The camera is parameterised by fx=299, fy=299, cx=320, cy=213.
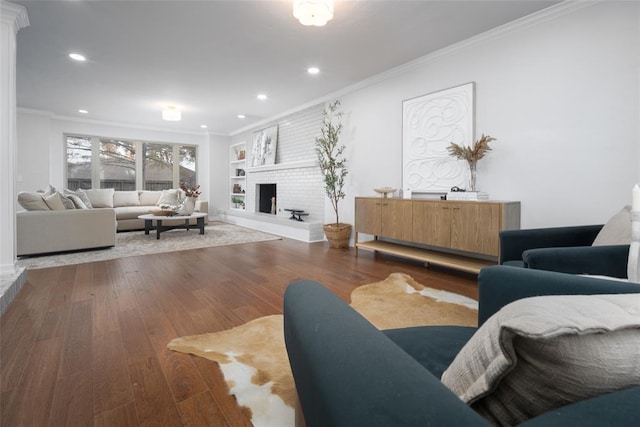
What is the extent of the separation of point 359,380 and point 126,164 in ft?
29.9

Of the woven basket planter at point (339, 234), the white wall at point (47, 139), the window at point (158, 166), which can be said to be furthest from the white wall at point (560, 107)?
the white wall at point (47, 139)

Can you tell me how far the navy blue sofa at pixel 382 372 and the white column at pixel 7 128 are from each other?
10.8ft

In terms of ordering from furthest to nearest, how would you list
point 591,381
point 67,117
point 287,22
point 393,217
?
1. point 67,117
2. point 393,217
3. point 287,22
4. point 591,381

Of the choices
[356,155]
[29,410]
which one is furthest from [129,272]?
[356,155]

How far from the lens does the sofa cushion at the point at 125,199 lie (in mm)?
6891

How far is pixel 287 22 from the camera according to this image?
302 cm

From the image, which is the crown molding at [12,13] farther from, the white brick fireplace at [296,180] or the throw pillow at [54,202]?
the white brick fireplace at [296,180]

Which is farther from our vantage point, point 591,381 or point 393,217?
point 393,217

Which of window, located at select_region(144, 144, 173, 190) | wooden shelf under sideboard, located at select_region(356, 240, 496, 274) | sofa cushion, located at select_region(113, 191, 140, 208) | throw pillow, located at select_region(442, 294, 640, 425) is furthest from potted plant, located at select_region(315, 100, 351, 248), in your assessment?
window, located at select_region(144, 144, 173, 190)

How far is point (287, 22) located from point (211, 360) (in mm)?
3071

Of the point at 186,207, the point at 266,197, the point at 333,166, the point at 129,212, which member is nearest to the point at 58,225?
the point at 186,207

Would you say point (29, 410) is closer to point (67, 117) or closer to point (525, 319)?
point (525, 319)

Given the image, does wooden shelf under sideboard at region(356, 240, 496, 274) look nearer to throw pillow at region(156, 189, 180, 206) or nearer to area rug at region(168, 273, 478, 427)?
area rug at region(168, 273, 478, 427)

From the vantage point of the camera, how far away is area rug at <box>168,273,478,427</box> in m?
1.32
